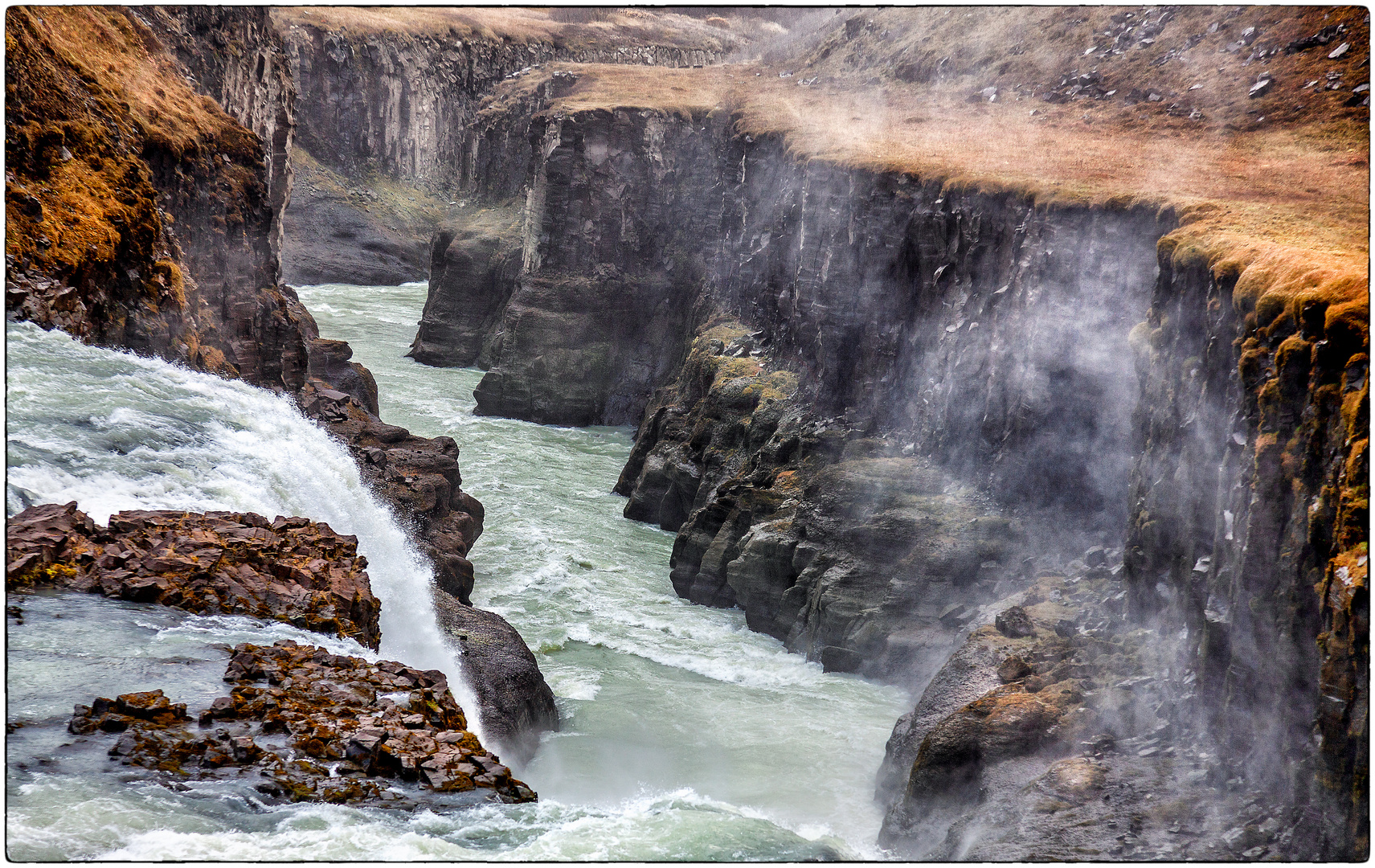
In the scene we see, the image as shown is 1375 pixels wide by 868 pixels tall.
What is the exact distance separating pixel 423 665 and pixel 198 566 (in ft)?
18.0

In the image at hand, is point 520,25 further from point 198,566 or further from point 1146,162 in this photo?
point 198,566

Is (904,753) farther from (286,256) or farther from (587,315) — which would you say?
(286,256)

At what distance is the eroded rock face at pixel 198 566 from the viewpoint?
13.4 meters

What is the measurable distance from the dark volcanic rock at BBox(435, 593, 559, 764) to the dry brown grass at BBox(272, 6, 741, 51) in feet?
220

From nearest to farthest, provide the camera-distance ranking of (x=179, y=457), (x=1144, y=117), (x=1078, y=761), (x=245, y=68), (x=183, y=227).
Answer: (x=1078, y=761) → (x=179, y=457) → (x=183, y=227) → (x=1144, y=117) → (x=245, y=68)

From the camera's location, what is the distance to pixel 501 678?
20.2 meters

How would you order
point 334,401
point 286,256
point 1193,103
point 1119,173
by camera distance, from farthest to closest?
point 286,256 < point 334,401 < point 1193,103 < point 1119,173

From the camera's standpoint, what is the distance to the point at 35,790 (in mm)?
9570

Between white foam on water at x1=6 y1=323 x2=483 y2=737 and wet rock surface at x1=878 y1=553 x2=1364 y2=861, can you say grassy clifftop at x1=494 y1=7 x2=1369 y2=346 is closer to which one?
wet rock surface at x1=878 y1=553 x2=1364 y2=861

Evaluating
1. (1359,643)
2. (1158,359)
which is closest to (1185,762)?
(1359,643)

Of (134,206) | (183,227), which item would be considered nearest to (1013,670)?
(134,206)

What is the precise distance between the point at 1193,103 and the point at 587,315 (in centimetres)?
2909

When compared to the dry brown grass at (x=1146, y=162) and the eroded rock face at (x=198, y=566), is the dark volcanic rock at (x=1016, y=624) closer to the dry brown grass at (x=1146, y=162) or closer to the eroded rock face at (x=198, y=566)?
the dry brown grass at (x=1146, y=162)

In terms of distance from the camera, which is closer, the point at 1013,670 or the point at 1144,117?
the point at 1013,670
